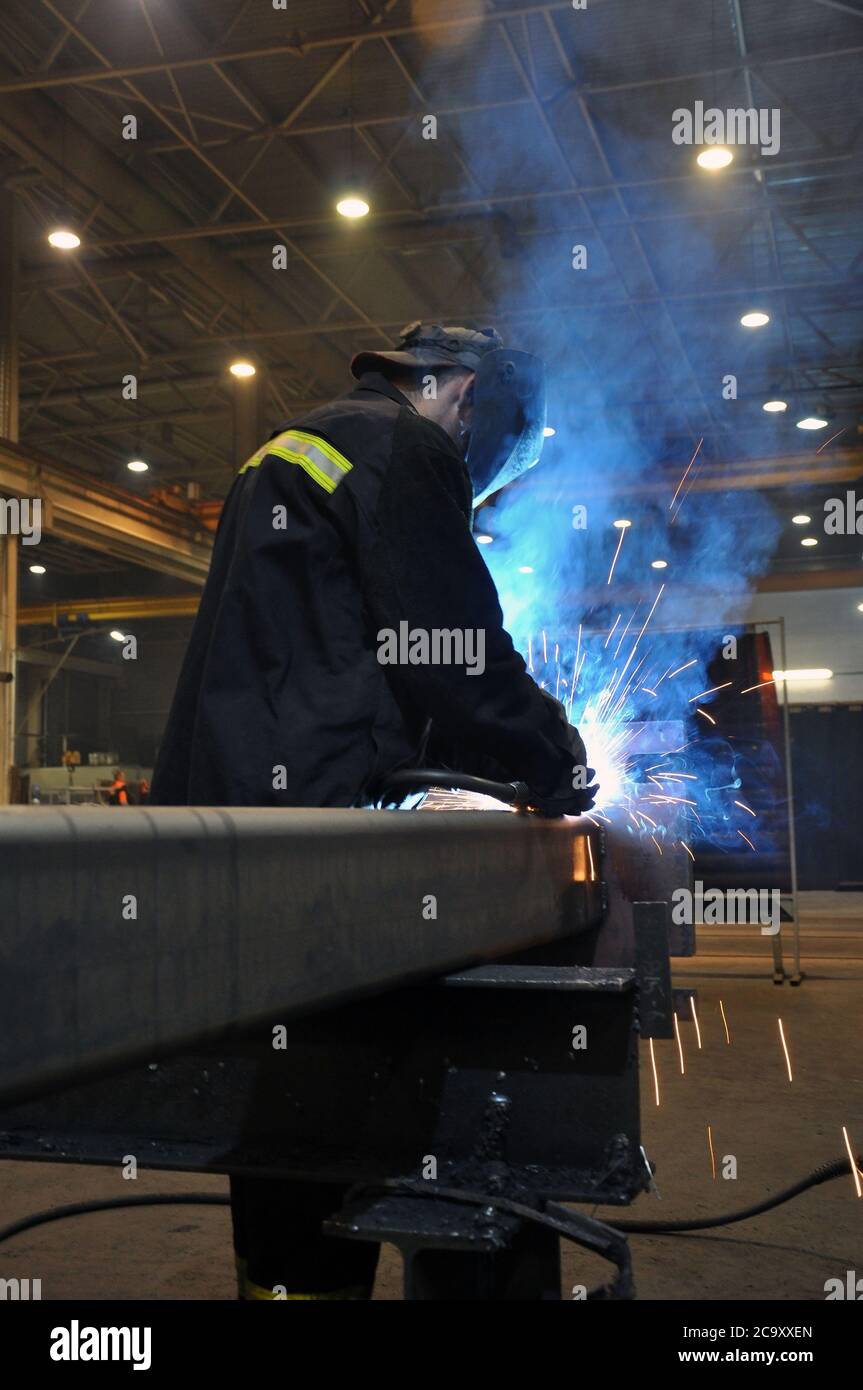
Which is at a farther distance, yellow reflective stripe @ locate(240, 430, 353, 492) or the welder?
yellow reflective stripe @ locate(240, 430, 353, 492)

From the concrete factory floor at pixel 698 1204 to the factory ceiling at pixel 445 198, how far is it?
5465mm

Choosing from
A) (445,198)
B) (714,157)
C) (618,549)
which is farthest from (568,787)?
(618,549)

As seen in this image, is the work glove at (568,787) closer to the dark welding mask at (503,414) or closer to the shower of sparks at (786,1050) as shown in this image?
the dark welding mask at (503,414)

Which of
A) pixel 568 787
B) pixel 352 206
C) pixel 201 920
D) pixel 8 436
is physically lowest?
pixel 201 920

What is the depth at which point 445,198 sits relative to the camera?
8547 millimetres

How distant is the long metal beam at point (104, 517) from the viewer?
27.1ft

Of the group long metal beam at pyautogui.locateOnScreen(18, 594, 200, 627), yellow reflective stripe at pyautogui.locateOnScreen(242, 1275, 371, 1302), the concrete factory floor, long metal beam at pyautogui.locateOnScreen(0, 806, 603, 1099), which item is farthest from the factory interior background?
long metal beam at pyautogui.locateOnScreen(18, 594, 200, 627)

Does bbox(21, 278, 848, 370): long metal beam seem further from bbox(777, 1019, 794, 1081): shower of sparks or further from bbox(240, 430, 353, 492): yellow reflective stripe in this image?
bbox(240, 430, 353, 492): yellow reflective stripe

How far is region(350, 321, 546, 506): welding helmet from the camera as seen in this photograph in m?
1.92

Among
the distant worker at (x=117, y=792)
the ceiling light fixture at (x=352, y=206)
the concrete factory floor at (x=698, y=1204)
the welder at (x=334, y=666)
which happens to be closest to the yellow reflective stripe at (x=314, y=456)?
the welder at (x=334, y=666)

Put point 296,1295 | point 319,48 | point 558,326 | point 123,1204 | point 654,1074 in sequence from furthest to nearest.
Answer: point 558,326 → point 319,48 → point 654,1074 → point 123,1204 → point 296,1295

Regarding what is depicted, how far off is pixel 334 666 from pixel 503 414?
0.65m

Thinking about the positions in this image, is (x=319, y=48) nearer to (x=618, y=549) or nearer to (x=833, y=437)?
(x=833, y=437)
